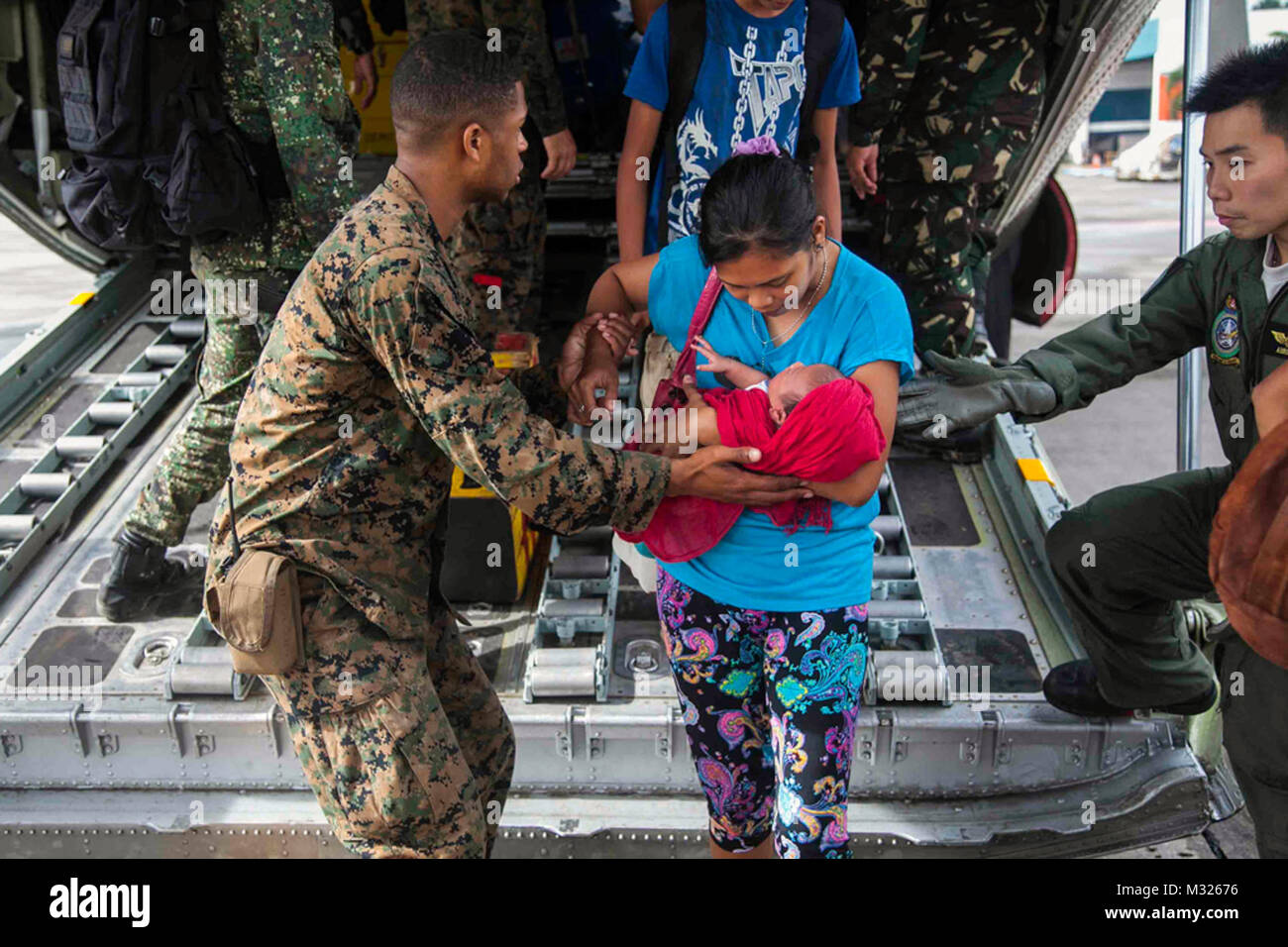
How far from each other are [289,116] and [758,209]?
1.67 meters

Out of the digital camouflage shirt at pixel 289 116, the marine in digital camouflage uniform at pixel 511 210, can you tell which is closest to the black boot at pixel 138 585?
the digital camouflage shirt at pixel 289 116

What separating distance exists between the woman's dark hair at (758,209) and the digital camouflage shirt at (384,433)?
0.44m

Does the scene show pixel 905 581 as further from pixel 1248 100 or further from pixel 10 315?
pixel 10 315

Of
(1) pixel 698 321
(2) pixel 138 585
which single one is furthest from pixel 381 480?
(2) pixel 138 585

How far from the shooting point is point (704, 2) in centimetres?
282

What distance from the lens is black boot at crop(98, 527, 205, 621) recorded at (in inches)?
141

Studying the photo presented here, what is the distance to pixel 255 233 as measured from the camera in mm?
3326

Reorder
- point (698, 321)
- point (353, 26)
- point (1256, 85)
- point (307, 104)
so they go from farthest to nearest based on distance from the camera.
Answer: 1. point (353, 26)
2. point (307, 104)
3. point (698, 321)
4. point (1256, 85)

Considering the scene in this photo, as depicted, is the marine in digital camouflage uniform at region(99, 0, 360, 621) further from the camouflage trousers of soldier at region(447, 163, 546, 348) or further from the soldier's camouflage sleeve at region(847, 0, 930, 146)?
the soldier's camouflage sleeve at region(847, 0, 930, 146)

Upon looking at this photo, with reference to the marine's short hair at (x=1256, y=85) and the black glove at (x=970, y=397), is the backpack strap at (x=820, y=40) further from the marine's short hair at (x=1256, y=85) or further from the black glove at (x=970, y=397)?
the marine's short hair at (x=1256, y=85)

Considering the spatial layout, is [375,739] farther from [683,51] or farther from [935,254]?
[935,254]

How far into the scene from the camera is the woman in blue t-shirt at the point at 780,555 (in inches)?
82.3

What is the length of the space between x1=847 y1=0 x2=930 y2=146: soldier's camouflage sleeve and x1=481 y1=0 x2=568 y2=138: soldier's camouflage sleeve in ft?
3.06

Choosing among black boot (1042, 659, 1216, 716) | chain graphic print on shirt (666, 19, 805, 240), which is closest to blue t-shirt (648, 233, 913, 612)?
chain graphic print on shirt (666, 19, 805, 240)
